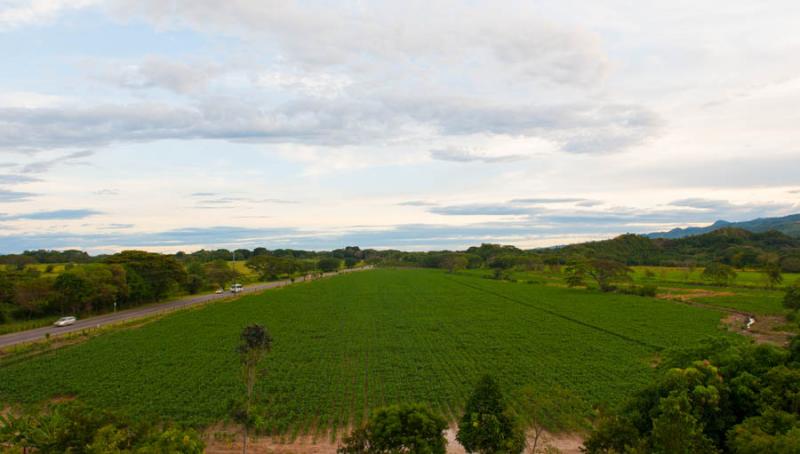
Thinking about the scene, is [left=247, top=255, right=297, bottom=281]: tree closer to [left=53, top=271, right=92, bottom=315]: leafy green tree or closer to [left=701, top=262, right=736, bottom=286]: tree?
[left=53, top=271, right=92, bottom=315]: leafy green tree

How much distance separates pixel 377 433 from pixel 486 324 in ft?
102

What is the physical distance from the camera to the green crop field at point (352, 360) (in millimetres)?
21094

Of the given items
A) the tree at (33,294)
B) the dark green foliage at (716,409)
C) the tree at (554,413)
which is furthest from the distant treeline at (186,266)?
the dark green foliage at (716,409)

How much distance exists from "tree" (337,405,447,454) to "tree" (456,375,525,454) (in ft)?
3.58

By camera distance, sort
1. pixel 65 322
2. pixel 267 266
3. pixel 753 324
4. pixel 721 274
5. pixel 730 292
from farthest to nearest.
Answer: pixel 267 266 → pixel 721 274 → pixel 730 292 → pixel 65 322 → pixel 753 324

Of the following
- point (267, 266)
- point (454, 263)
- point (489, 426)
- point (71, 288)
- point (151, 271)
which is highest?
point (151, 271)

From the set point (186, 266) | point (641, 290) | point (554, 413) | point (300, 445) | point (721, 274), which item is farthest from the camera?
point (186, 266)

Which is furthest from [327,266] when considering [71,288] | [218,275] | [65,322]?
[65,322]

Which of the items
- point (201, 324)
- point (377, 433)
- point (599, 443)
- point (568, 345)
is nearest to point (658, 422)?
point (599, 443)

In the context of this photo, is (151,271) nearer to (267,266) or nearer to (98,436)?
(267,266)

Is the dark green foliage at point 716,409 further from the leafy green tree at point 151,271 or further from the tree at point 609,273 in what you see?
the leafy green tree at point 151,271

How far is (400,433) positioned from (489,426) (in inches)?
117

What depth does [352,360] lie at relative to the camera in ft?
94.9

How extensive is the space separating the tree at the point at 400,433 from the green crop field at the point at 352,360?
17.7 ft
